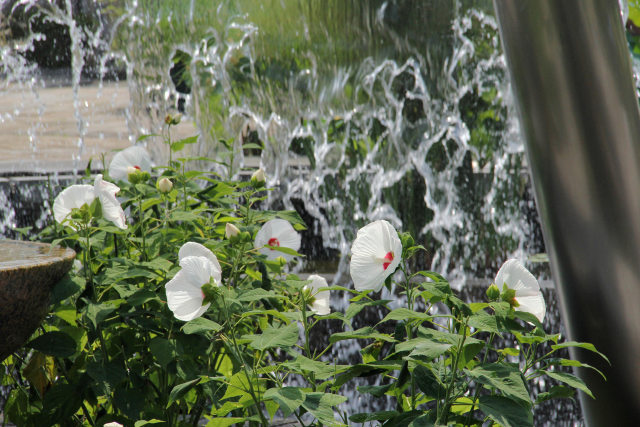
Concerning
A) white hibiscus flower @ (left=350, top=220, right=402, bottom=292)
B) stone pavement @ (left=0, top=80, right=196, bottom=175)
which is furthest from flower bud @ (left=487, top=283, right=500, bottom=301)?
stone pavement @ (left=0, top=80, right=196, bottom=175)

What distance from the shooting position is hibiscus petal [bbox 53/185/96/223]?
106cm

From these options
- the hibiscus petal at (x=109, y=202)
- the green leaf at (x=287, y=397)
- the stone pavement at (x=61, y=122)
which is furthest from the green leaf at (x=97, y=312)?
the stone pavement at (x=61, y=122)

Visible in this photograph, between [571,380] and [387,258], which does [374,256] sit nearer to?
[387,258]

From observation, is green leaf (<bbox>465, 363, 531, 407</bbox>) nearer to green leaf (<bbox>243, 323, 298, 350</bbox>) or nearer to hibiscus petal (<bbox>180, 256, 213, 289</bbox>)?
green leaf (<bbox>243, 323, 298, 350</bbox>)

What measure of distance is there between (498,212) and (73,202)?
6.89 feet

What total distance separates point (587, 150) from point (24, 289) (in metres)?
0.70

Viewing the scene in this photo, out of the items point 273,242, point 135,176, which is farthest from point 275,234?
point 135,176

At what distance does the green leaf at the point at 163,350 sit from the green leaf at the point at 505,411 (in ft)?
1.48

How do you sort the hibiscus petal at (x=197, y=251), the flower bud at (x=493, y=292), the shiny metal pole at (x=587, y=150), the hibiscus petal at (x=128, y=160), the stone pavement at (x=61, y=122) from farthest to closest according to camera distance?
the stone pavement at (x=61, y=122) < the hibiscus petal at (x=128, y=160) < the hibiscus petal at (x=197, y=251) < the flower bud at (x=493, y=292) < the shiny metal pole at (x=587, y=150)

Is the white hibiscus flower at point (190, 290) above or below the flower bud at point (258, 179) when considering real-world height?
below

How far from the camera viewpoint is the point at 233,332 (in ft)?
2.54

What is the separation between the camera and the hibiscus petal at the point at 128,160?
1333 millimetres

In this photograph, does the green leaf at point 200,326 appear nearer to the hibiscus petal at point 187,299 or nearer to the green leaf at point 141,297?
the hibiscus petal at point 187,299

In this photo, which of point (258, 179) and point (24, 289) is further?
point (258, 179)
